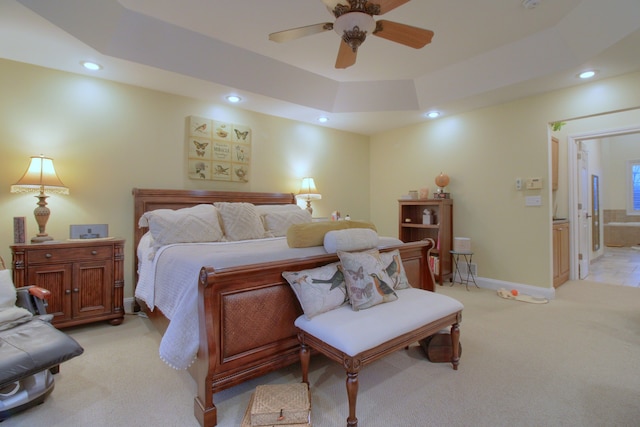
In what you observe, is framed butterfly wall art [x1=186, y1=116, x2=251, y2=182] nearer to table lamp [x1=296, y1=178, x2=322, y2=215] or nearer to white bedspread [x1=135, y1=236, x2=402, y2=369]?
table lamp [x1=296, y1=178, x2=322, y2=215]

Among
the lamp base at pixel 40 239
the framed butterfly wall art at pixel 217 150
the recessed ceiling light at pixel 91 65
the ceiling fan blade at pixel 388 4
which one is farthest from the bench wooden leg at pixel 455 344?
the recessed ceiling light at pixel 91 65

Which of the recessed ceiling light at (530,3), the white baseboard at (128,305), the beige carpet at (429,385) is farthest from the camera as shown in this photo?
the white baseboard at (128,305)

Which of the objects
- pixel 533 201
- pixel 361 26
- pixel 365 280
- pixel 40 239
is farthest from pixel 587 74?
pixel 40 239

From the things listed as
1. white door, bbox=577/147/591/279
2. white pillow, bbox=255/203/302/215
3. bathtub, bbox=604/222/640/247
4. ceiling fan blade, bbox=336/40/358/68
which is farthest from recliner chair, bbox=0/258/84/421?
bathtub, bbox=604/222/640/247

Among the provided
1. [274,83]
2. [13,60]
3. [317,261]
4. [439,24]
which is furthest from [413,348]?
[13,60]

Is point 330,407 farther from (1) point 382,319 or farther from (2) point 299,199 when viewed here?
(2) point 299,199

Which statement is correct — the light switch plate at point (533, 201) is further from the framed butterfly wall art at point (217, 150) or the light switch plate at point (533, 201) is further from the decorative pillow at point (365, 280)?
the framed butterfly wall art at point (217, 150)

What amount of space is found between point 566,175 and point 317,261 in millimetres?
4596

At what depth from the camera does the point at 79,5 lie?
2314mm

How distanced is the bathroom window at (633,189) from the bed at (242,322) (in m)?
9.09

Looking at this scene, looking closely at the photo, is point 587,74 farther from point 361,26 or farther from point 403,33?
point 361,26

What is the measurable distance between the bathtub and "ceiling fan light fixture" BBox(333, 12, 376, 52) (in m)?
9.03

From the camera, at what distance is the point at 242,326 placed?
1705 mm

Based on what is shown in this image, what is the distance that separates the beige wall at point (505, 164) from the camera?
11.4 ft
